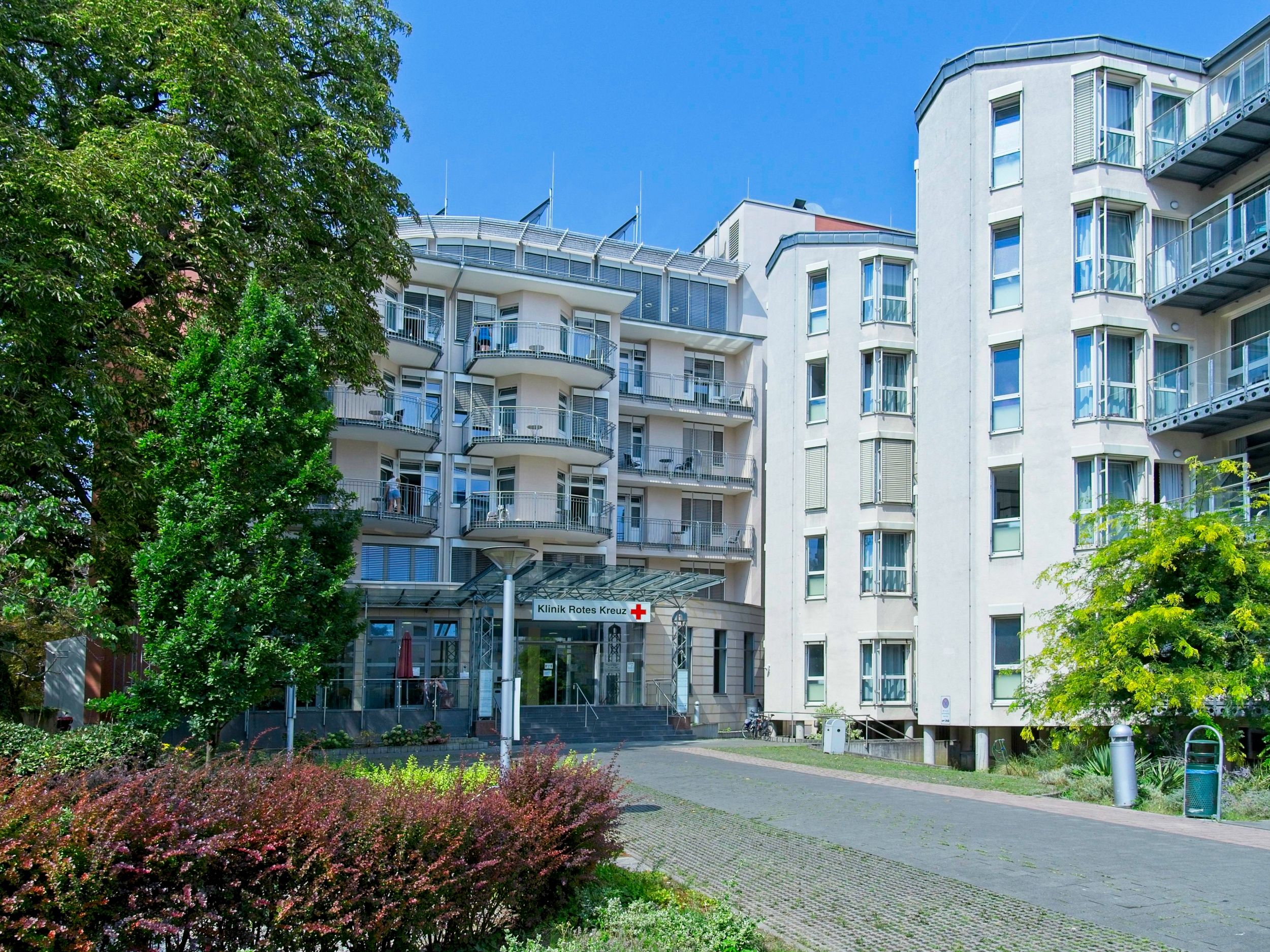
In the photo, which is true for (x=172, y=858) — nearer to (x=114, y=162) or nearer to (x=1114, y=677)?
(x=114, y=162)

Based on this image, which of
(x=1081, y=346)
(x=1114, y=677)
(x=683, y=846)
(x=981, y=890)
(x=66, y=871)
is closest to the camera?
(x=66, y=871)

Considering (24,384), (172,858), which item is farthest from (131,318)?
(172,858)

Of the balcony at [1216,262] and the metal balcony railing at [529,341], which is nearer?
the balcony at [1216,262]

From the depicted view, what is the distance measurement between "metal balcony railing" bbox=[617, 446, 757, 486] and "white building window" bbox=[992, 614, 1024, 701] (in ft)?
58.3

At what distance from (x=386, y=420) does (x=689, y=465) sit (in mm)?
13037

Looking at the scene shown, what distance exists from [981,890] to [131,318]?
15.3 meters

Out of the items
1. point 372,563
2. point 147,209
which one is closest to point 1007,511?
point 147,209

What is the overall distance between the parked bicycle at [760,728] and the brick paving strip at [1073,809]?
10.2 metres

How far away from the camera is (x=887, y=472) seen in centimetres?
3114

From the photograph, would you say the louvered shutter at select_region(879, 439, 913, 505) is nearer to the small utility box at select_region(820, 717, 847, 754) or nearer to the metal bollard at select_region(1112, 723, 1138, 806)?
the small utility box at select_region(820, 717, 847, 754)

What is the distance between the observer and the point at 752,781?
1831cm

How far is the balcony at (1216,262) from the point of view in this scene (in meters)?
22.3

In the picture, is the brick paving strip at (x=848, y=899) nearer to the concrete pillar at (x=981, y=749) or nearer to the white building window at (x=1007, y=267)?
the concrete pillar at (x=981, y=749)

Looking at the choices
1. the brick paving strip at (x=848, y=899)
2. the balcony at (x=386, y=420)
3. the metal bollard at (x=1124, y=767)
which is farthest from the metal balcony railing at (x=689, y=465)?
the brick paving strip at (x=848, y=899)
